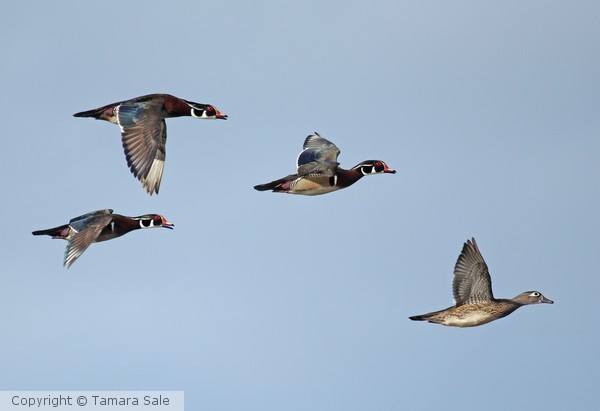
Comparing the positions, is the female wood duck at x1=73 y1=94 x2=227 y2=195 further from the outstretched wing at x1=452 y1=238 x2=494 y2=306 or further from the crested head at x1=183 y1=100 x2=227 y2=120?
the outstretched wing at x1=452 y1=238 x2=494 y2=306

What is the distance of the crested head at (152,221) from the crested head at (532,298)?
776 centimetres

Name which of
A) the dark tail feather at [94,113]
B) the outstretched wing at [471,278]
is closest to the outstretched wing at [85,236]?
the dark tail feather at [94,113]

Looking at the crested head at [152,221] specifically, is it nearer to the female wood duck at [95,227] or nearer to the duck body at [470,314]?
the female wood duck at [95,227]

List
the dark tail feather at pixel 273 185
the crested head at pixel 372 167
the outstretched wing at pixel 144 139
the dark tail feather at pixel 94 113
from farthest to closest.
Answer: the crested head at pixel 372 167 < the dark tail feather at pixel 273 185 < the dark tail feather at pixel 94 113 < the outstretched wing at pixel 144 139

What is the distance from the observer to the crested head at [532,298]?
1463 inches

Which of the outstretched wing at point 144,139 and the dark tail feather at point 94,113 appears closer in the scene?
the outstretched wing at point 144,139

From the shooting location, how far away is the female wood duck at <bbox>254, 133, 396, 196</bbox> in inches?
1470

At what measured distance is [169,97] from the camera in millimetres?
37500

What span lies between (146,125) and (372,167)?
5.82 meters

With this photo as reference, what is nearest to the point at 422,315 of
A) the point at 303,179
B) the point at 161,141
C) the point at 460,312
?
the point at 460,312

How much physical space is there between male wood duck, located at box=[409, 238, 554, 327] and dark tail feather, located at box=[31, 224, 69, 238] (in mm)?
7685

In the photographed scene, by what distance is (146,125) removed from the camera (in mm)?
36188

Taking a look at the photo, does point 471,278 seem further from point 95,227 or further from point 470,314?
point 95,227

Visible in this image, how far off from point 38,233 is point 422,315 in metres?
8.52
